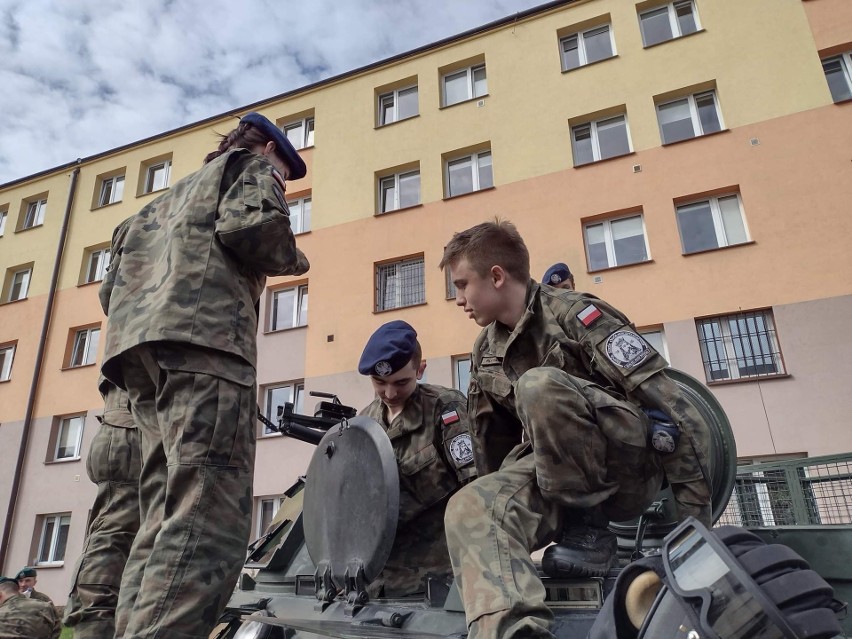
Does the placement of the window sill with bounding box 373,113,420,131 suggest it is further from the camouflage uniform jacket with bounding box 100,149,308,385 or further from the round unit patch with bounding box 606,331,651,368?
the round unit patch with bounding box 606,331,651,368

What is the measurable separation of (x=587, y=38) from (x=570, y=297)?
12421mm

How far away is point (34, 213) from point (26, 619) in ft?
52.0

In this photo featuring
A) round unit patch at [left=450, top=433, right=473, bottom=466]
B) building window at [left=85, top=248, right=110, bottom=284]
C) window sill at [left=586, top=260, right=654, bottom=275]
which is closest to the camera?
round unit patch at [left=450, top=433, right=473, bottom=466]

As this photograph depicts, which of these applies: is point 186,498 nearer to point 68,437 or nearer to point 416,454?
point 416,454

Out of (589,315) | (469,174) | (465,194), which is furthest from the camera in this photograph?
(469,174)

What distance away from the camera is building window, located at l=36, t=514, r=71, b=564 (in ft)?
46.6

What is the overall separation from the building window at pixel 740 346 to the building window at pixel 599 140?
3.66 m

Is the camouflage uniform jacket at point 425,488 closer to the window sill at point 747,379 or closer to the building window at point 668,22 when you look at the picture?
the window sill at point 747,379

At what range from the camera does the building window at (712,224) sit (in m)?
10.4

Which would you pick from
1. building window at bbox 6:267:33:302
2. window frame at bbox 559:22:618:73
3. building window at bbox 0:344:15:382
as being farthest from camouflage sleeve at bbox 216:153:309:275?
building window at bbox 6:267:33:302

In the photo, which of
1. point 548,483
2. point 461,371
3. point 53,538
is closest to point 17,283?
point 53,538

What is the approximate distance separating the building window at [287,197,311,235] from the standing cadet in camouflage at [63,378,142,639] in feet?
39.5

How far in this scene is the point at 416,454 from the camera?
10.0ft

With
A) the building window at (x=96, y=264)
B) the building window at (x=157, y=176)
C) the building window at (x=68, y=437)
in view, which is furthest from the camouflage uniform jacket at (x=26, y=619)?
the building window at (x=157, y=176)
